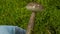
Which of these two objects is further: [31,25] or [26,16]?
[26,16]

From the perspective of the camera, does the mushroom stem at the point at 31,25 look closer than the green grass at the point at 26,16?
Yes

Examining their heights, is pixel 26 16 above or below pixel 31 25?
below

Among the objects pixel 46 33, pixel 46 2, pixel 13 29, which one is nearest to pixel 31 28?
pixel 13 29

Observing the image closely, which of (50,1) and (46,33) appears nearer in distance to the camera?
(46,33)

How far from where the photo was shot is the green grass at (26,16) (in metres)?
2.21

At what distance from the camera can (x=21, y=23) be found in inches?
87.4

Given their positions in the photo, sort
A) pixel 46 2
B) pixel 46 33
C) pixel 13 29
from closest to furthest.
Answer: pixel 13 29
pixel 46 33
pixel 46 2

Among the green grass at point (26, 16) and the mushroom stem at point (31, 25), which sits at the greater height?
the mushroom stem at point (31, 25)

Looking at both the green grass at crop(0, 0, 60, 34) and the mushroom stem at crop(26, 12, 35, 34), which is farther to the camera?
→ the green grass at crop(0, 0, 60, 34)

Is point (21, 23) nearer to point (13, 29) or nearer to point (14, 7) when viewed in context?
point (14, 7)

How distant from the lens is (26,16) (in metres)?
2.25

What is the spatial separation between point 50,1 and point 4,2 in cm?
53

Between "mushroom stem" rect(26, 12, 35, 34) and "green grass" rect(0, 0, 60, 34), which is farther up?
"mushroom stem" rect(26, 12, 35, 34)

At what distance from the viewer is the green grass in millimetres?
2209
